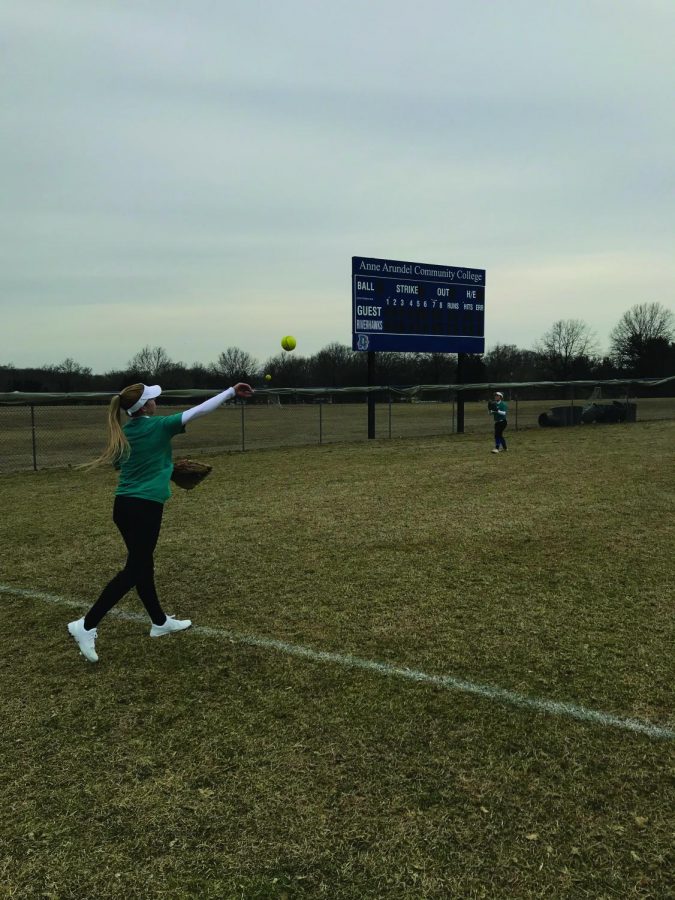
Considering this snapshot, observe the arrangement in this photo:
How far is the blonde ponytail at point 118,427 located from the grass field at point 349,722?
1365 mm

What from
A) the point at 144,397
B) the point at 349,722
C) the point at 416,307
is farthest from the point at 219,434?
the point at 349,722

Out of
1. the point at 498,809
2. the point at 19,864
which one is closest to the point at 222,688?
the point at 19,864

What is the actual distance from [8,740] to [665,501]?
8.96 meters

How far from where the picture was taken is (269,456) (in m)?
16.4

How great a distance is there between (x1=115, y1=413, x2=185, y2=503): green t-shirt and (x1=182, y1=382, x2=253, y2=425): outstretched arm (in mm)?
161

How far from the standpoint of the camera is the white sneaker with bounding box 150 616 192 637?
4.56 m

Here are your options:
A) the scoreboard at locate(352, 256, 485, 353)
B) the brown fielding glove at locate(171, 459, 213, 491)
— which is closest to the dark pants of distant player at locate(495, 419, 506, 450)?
the scoreboard at locate(352, 256, 485, 353)

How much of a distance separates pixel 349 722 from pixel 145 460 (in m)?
2.11

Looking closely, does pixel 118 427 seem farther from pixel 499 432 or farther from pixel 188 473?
pixel 499 432

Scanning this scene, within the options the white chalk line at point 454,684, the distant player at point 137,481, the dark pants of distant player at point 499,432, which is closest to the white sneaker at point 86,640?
the distant player at point 137,481

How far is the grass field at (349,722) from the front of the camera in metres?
2.38

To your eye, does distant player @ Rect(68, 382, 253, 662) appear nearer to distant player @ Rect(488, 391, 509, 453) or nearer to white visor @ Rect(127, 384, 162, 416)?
white visor @ Rect(127, 384, 162, 416)

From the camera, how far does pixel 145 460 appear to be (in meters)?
4.18

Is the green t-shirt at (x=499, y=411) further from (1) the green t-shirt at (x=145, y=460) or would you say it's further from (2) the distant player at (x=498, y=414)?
(1) the green t-shirt at (x=145, y=460)
